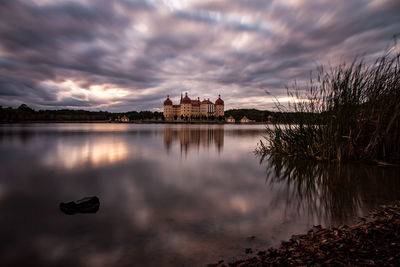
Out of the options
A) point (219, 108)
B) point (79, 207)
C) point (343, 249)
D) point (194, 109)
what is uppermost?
point (219, 108)

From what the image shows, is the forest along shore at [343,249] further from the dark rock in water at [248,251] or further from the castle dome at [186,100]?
the castle dome at [186,100]

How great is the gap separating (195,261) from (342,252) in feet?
4.57

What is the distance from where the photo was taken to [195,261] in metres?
2.22

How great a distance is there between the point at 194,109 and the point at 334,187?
11312 cm

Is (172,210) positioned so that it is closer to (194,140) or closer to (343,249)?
(343,249)

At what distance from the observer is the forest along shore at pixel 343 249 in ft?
5.55

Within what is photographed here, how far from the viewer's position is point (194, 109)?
116688 millimetres

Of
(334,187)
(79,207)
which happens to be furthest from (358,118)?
(79,207)

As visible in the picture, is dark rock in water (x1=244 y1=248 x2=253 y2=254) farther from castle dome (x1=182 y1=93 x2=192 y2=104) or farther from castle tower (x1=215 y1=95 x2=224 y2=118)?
castle tower (x1=215 y1=95 x2=224 y2=118)

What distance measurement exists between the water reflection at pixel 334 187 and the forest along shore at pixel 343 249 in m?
0.80

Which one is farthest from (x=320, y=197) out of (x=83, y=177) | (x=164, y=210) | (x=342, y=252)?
(x=83, y=177)

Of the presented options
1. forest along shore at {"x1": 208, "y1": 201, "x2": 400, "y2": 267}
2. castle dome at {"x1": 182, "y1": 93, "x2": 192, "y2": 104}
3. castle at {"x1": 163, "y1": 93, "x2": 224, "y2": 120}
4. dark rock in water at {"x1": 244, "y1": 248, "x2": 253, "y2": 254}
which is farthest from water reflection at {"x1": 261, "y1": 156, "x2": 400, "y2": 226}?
castle dome at {"x1": 182, "y1": 93, "x2": 192, "y2": 104}

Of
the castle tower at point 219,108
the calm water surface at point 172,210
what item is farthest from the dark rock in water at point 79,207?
the castle tower at point 219,108

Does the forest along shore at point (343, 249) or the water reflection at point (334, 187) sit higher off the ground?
the forest along shore at point (343, 249)
